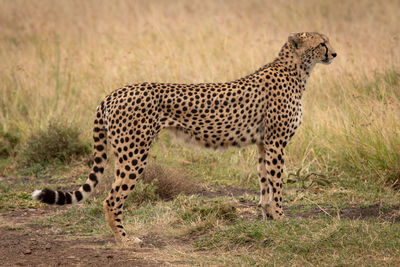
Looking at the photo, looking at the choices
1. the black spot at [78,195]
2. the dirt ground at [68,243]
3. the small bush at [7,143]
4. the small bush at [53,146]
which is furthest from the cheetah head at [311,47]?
the small bush at [7,143]

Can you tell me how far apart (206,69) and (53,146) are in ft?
7.23

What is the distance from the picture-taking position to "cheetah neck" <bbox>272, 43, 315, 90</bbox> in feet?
15.6

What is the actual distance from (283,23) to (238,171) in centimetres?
584

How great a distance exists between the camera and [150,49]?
846 cm

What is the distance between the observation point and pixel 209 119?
434 centimetres

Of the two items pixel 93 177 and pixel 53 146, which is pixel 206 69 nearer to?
pixel 53 146

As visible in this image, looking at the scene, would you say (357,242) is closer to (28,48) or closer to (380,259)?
(380,259)

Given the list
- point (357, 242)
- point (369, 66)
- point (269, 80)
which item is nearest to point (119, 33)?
point (369, 66)

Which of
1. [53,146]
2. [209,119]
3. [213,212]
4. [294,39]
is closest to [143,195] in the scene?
[213,212]

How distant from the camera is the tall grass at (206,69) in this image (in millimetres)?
5938

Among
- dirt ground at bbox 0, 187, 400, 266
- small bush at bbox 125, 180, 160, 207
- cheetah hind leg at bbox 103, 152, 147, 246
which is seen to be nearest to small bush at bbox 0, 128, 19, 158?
dirt ground at bbox 0, 187, 400, 266

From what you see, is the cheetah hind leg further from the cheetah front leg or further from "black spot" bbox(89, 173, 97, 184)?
the cheetah front leg

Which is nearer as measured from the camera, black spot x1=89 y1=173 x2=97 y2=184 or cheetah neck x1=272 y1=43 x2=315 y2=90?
black spot x1=89 y1=173 x2=97 y2=184

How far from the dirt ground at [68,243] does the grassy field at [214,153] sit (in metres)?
0.03
